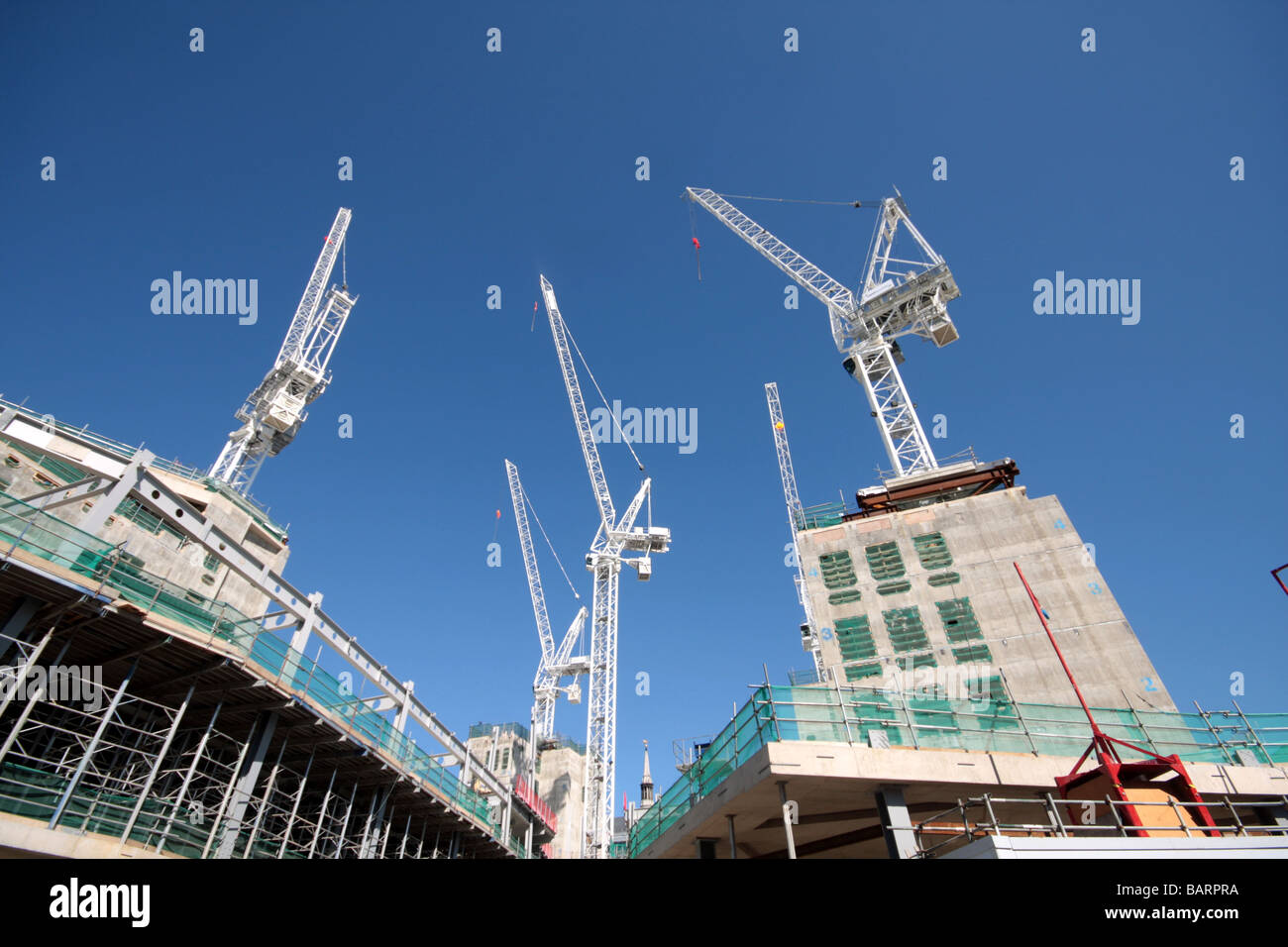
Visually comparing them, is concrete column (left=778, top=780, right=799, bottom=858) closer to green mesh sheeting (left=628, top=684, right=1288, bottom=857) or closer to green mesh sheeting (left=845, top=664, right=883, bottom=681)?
green mesh sheeting (left=628, top=684, right=1288, bottom=857)

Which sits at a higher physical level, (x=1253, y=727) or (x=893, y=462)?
(x=893, y=462)

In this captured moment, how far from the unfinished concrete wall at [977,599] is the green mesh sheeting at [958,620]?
0.17 feet

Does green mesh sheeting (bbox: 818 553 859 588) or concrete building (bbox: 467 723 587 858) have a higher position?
concrete building (bbox: 467 723 587 858)

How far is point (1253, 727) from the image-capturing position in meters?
20.0

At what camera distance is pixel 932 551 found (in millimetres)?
34406

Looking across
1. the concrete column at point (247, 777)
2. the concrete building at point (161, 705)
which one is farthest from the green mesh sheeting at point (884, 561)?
the concrete column at point (247, 777)

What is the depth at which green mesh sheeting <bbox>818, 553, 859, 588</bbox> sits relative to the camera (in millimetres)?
34938

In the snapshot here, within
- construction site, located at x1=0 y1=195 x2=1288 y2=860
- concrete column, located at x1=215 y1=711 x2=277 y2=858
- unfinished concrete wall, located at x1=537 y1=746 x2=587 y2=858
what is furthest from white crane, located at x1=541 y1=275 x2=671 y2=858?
concrete column, located at x1=215 y1=711 x2=277 y2=858

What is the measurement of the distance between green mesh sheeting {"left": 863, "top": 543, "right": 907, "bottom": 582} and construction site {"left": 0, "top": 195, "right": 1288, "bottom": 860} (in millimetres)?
135

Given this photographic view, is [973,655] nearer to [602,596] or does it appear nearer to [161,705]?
[161,705]

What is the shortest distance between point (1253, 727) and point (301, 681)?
2989 cm
